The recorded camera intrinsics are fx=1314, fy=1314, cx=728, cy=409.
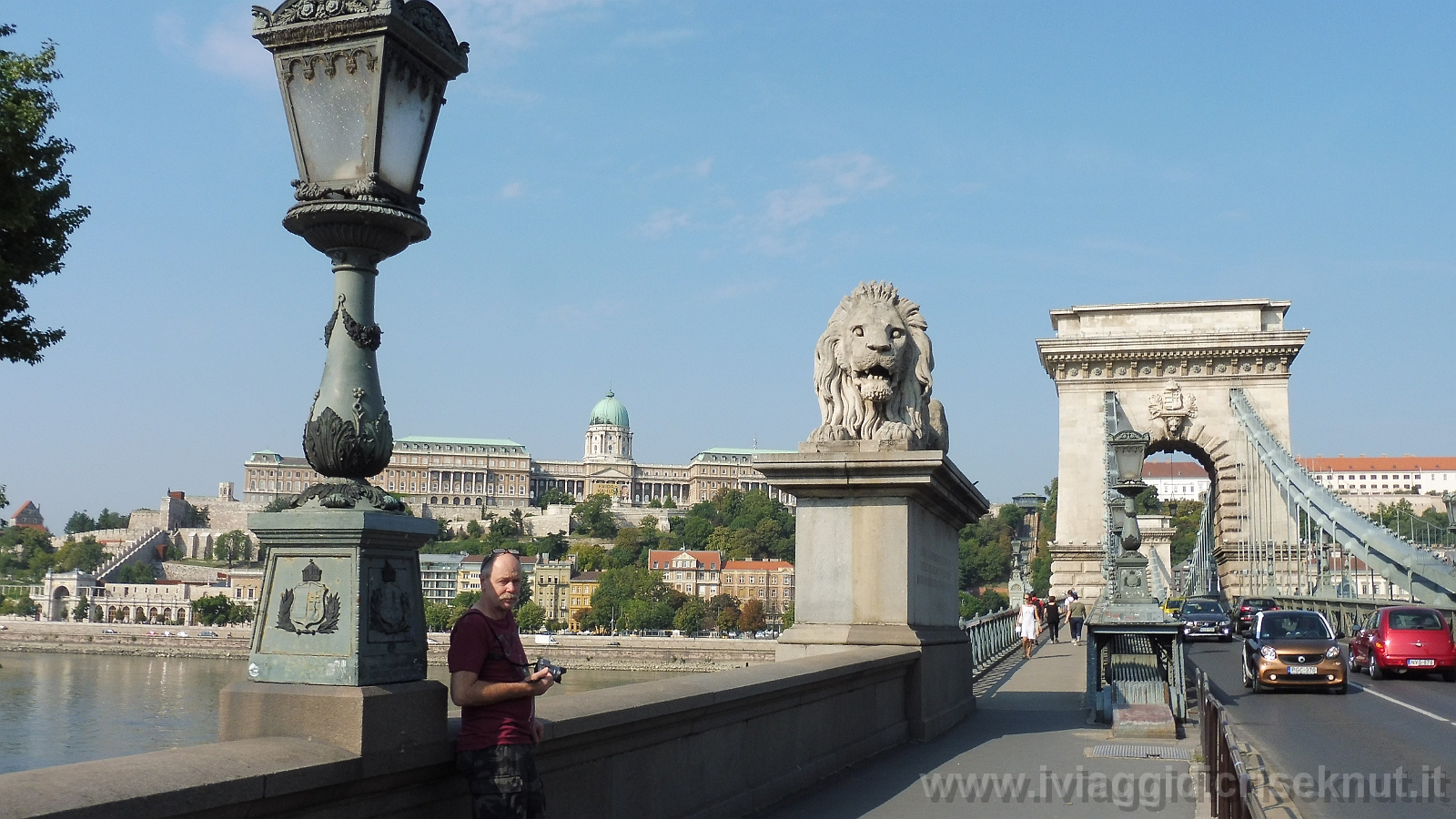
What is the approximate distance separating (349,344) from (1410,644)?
21477mm

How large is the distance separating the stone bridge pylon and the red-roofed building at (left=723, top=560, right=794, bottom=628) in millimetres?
109454

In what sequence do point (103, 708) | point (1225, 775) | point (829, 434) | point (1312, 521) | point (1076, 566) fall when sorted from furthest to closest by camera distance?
point (103, 708), point (1312, 521), point (1076, 566), point (829, 434), point (1225, 775)

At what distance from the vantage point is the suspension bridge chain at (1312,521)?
109 ft

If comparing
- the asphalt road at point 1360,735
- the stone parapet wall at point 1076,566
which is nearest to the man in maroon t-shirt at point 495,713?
the asphalt road at point 1360,735

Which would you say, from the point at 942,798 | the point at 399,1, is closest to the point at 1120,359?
the point at 942,798

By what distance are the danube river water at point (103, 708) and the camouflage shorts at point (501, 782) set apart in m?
10.6

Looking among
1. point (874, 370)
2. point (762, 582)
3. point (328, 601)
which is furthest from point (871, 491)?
point (762, 582)

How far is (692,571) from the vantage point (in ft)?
545

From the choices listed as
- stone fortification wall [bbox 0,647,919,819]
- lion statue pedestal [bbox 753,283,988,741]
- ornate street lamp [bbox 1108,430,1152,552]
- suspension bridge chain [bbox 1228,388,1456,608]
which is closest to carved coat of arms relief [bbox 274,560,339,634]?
stone fortification wall [bbox 0,647,919,819]

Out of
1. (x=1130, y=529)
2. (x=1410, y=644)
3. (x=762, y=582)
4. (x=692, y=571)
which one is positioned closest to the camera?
(x=1130, y=529)

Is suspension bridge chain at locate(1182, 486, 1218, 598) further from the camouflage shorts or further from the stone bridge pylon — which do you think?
the camouflage shorts

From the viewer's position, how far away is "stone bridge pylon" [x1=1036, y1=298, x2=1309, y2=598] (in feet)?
146

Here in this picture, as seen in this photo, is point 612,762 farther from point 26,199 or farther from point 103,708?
point 103,708

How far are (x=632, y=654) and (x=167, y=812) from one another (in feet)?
309
